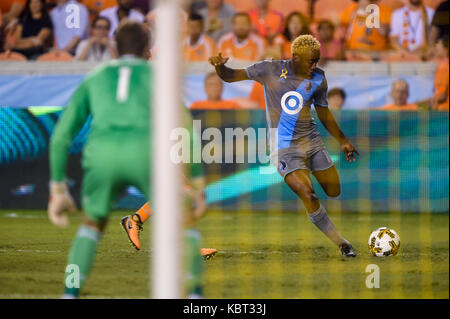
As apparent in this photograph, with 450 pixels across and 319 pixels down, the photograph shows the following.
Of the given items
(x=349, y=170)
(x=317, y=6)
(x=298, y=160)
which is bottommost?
(x=298, y=160)

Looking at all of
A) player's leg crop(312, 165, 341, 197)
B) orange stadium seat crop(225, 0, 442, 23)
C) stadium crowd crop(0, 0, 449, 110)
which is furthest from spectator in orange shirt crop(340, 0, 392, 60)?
player's leg crop(312, 165, 341, 197)

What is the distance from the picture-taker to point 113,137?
477 centimetres

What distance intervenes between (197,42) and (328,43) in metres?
1.88

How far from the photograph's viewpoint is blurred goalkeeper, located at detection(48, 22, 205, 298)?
4.73 m

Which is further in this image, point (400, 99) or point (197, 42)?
point (400, 99)

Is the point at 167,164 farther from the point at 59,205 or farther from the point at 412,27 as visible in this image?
the point at 412,27

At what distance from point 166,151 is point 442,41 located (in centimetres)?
789

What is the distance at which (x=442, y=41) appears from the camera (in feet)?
36.2

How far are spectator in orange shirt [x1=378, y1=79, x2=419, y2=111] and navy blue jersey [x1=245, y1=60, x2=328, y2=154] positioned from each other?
4020mm

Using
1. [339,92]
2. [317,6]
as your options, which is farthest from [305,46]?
[317,6]

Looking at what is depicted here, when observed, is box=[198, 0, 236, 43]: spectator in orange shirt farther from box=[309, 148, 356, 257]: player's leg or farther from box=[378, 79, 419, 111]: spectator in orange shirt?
box=[309, 148, 356, 257]: player's leg

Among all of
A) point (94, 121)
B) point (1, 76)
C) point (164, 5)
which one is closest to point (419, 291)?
point (94, 121)

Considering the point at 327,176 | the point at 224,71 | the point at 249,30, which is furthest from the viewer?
the point at 249,30
